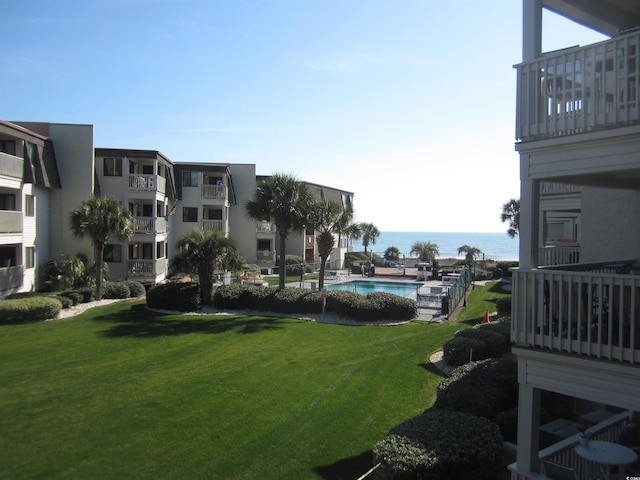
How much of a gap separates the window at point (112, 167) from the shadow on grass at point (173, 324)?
12051 mm

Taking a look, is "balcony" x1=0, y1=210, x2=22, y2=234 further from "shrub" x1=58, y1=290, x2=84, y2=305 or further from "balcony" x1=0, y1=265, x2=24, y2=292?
"shrub" x1=58, y1=290, x2=84, y2=305

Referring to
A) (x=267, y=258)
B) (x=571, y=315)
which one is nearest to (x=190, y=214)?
(x=267, y=258)

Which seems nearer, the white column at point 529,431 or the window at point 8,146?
the white column at point 529,431

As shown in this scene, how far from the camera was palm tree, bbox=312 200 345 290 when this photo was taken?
28.0m

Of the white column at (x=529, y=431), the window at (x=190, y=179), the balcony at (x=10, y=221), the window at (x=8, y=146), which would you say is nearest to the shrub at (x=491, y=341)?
the white column at (x=529, y=431)

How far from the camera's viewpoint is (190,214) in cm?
4044

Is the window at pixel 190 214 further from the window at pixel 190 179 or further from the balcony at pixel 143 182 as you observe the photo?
the balcony at pixel 143 182

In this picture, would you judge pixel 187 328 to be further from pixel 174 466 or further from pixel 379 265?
pixel 379 265

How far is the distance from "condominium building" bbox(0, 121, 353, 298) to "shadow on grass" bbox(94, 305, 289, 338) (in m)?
6.85

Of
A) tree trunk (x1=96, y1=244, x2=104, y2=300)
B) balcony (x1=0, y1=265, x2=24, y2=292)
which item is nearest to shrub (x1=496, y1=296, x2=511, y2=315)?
tree trunk (x1=96, y1=244, x2=104, y2=300)

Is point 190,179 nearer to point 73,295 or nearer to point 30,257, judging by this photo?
point 30,257

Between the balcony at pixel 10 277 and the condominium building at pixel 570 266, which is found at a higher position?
the condominium building at pixel 570 266

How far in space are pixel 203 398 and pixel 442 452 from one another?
673 cm

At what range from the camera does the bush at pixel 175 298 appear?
23.9 metres
